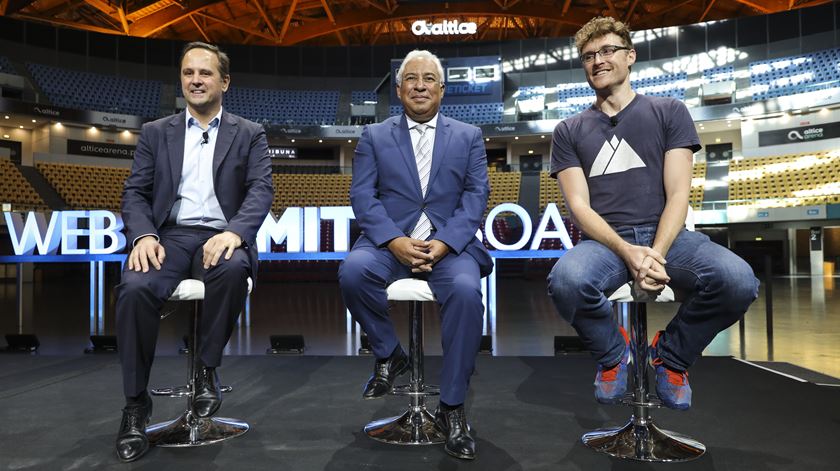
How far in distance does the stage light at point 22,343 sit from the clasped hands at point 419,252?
3.31m

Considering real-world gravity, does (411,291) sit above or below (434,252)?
below

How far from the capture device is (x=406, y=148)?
2.12m

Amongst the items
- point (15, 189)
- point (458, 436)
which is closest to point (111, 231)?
point (458, 436)

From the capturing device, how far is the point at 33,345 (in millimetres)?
3748

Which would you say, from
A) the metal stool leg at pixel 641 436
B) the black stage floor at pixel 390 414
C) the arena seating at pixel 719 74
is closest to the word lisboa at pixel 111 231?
the black stage floor at pixel 390 414

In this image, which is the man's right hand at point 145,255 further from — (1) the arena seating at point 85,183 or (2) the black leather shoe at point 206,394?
(1) the arena seating at point 85,183

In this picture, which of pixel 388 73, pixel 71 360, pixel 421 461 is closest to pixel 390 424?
pixel 421 461

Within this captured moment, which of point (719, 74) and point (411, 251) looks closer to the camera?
point (411, 251)

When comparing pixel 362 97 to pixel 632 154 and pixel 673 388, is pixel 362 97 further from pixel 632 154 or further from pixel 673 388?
pixel 673 388

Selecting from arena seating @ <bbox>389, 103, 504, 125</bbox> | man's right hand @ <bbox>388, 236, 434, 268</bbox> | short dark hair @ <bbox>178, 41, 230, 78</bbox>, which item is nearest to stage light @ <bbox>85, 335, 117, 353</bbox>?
short dark hair @ <bbox>178, 41, 230, 78</bbox>

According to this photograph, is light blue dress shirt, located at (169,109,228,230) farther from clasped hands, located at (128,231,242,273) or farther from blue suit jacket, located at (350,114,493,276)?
blue suit jacket, located at (350,114,493,276)

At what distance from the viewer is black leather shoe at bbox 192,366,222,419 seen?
6.09 ft

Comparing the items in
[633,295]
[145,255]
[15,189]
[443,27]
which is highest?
[443,27]

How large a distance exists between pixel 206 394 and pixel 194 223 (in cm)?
66
